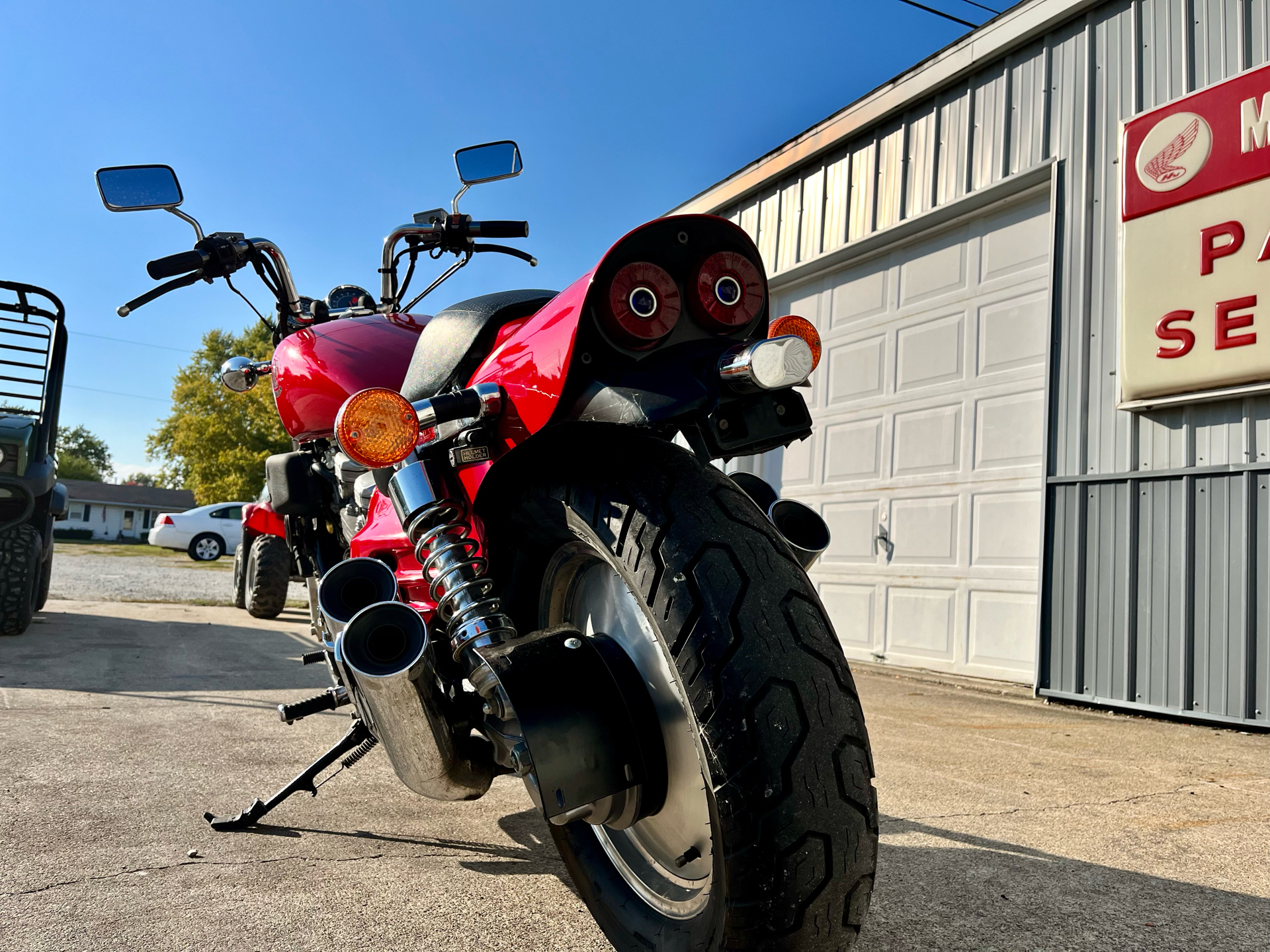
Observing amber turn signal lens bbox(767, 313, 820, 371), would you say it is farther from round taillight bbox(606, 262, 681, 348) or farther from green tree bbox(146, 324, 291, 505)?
green tree bbox(146, 324, 291, 505)

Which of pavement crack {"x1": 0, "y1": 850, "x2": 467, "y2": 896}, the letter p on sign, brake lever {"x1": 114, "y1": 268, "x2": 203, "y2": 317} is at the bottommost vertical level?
pavement crack {"x1": 0, "y1": 850, "x2": 467, "y2": 896}

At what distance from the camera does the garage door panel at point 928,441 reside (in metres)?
6.75

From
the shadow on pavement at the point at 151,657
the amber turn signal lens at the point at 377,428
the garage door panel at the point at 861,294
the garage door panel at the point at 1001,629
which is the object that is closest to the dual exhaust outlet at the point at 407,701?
the amber turn signal lens at the point at 377,428

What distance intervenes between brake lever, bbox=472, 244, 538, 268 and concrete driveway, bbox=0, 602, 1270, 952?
5.66ft

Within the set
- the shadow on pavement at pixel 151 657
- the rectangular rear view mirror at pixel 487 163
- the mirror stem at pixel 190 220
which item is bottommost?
the shadow on pavement at pixel 151 657

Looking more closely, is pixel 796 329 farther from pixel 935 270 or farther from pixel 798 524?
pixel 935 270

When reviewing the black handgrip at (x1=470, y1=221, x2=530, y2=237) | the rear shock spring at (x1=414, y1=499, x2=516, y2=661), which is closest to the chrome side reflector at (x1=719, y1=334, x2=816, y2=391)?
the rear shock spring at (x1=414, y1=499, x2=516, y2=661)

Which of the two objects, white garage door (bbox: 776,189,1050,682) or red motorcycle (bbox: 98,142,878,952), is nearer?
red motorcycle (bbox: 98,142,878,952)

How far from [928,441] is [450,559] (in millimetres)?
5967

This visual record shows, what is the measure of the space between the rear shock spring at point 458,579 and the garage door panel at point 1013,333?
554 centimetres

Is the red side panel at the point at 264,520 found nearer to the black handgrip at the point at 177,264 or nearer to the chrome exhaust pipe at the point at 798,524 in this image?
the black handgrip at the point at 177,264

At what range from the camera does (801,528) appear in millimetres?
1756

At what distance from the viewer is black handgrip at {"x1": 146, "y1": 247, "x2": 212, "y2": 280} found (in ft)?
8.70

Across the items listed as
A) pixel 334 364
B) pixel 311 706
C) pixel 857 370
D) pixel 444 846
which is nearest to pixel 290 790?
pixel 311 706
